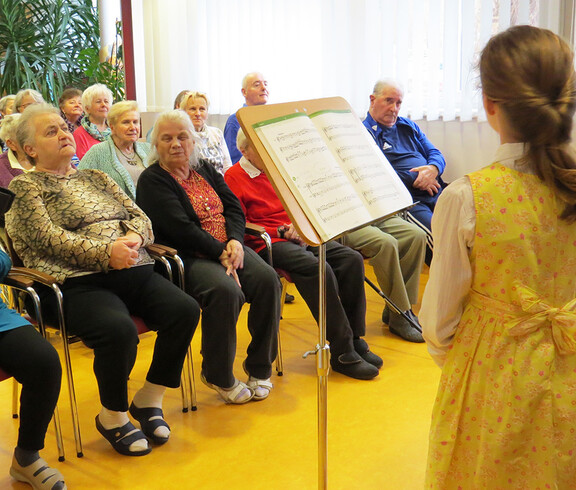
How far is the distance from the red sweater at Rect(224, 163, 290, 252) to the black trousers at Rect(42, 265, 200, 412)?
77cm

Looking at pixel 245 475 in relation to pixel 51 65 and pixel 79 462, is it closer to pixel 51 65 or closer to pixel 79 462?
pixel 79 462

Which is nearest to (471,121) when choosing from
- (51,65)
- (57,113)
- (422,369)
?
(422,369)

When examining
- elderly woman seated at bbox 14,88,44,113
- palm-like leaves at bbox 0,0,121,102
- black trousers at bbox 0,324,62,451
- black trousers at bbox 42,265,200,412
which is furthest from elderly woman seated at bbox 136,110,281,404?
palm-like leaves at bbox 0,0,121,102

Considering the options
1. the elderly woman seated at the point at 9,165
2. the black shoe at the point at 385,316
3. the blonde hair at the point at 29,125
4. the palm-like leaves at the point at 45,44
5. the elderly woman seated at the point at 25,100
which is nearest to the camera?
the blonde hair at the point at 29,125

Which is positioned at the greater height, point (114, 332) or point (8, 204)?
point (8, 204)

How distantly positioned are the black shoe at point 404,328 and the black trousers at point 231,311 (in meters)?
0.83

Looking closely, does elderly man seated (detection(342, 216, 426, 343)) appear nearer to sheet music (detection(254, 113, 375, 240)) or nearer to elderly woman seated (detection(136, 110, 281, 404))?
elderly woman seated (detection(136, 110, 281, 404))

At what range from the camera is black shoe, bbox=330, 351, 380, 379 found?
114 inches

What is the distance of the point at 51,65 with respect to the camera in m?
6.95

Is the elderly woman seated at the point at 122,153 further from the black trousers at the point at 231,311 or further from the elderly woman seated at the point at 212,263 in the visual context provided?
the black trousers at the point at 231,311

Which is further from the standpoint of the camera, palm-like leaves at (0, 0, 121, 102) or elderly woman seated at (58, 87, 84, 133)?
palm-like leaves at (0, 0, 121, 102)

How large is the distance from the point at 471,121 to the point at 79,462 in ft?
10.2

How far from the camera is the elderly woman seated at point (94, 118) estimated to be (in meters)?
4.32

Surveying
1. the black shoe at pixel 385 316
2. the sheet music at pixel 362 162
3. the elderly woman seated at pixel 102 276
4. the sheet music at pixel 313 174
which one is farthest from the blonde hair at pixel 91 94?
the sheet music at pixel 313 174
